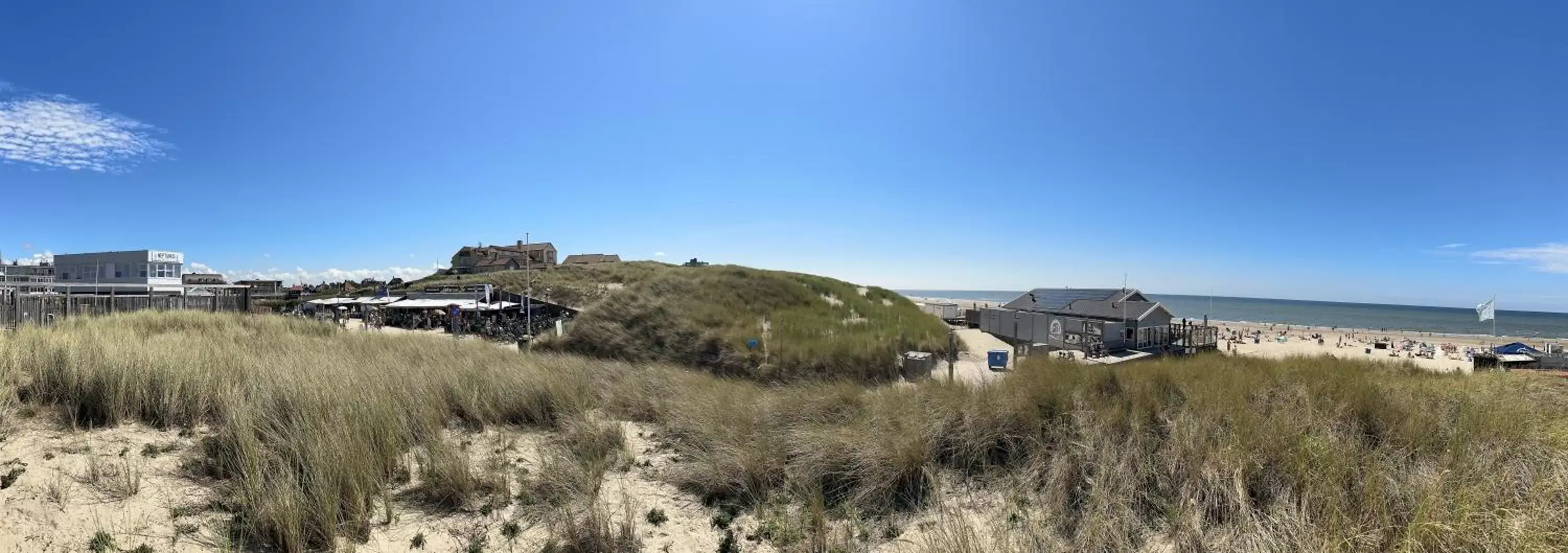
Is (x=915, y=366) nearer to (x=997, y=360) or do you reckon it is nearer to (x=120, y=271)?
(x=997, y=360)

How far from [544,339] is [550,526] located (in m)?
14.7

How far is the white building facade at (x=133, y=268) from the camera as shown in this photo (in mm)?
39344

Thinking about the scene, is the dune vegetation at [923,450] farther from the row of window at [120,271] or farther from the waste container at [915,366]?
the row of window at [120,271]

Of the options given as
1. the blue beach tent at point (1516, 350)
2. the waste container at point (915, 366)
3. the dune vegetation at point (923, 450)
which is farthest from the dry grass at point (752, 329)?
the blue beach tent at point (1516, 350)

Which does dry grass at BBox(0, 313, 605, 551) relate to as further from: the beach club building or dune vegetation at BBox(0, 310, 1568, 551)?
the beach club building

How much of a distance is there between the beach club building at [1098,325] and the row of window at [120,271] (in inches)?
2112

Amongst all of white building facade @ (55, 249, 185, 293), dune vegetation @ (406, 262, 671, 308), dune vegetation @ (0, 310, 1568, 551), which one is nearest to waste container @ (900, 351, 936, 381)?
dune vegetation @ (0, 310, 1568, 551)

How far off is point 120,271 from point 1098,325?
59.8m

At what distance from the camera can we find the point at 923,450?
5.22 metres

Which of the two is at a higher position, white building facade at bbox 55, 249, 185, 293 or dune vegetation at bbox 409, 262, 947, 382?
white building facade at bbox 55, 249, 185, 293

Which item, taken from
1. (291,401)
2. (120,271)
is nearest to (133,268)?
(120,271)

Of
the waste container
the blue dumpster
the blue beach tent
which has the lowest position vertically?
the blue beach tent

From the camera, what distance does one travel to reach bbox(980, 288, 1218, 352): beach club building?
21734mm

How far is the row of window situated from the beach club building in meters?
53.6
